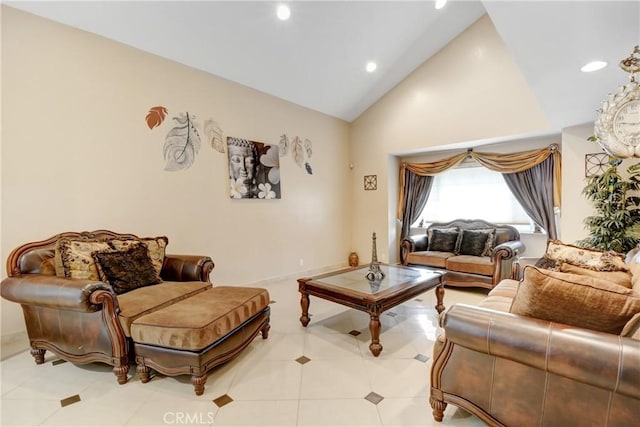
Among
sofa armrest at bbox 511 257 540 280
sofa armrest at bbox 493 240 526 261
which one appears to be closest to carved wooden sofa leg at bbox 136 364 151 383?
sofa armrest at bbox 511 257 540 280

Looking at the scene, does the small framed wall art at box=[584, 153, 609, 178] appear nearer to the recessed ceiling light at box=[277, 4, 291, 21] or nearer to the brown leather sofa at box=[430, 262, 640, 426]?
the brown leather sofa at box=[430, 262, 640, 426]

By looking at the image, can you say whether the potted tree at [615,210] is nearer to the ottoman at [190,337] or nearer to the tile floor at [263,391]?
the tile floor at [263,391]

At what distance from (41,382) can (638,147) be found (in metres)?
4.55

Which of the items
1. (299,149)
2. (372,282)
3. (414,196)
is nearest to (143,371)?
(372,282)

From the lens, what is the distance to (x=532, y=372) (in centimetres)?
139

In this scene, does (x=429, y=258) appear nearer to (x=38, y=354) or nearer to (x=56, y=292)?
(x=56, y=292)

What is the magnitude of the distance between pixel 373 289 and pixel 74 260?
248cm

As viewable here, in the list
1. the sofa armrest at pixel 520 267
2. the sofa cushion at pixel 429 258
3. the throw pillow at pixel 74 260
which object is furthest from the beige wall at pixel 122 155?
the sofa armrest at pixel 520 267

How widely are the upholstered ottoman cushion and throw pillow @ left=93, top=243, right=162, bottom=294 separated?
53 centimetres

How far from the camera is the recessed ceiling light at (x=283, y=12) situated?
10.6 feet

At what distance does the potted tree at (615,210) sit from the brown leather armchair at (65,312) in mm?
4607

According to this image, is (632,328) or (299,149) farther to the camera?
(299,149)

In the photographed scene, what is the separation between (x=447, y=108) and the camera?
468cm

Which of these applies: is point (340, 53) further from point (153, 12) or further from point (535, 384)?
point (535, 384)
